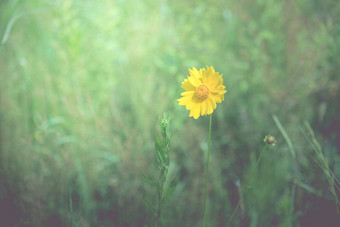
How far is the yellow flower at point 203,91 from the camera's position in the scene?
2.67 ft

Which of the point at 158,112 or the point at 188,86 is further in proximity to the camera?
the point at 158,112

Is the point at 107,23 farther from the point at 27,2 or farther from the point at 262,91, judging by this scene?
the point at 262,91

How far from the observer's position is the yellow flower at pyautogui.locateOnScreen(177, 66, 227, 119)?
814mm

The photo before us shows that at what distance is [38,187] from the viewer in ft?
3.86

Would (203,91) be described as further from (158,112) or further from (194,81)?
(158,112)

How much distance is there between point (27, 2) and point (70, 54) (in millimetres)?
1122

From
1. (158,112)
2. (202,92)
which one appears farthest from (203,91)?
(158,112)

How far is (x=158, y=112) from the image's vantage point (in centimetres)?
171

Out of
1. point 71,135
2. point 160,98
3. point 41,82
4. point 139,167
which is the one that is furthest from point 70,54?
point 139,167

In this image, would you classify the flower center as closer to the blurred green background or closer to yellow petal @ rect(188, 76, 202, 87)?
yellow petal @ rect(188, 76, 202, 87)

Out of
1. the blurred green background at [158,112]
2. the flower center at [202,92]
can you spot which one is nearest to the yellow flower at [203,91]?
the flower center at [202,92]

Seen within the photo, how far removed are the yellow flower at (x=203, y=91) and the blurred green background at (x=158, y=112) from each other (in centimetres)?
24

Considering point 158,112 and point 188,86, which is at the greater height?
point 158,112

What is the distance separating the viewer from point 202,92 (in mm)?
831
